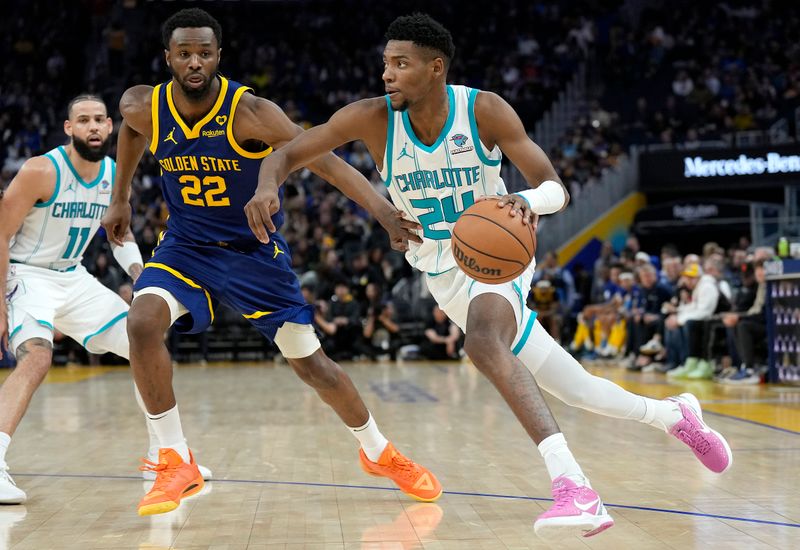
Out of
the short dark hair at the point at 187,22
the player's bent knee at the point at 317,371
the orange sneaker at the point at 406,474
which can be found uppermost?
the short dark hair at the point at 187,22

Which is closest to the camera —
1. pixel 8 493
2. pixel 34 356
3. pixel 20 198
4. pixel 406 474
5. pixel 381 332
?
pixel 8 493

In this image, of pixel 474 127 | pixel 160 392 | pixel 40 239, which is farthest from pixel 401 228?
pixel 40 239

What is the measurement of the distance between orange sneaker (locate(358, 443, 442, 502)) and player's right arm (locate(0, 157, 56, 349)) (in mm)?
1984

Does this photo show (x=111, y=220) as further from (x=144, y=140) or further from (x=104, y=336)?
(x=104, y=336)

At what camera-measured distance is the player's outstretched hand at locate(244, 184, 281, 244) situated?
3.93m

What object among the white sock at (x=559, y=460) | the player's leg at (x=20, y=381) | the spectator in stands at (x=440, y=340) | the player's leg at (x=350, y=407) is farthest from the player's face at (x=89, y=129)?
the spectator in stands at (x=440, y=340)

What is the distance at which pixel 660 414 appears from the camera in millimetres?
4492

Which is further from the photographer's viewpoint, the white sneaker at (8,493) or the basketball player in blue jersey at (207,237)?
the white sneaker at (8,493)

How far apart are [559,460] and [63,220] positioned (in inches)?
130

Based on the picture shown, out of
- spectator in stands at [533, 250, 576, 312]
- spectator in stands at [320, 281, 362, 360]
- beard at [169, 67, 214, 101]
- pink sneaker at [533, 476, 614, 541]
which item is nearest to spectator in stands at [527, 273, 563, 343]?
spectator in stands at [533, 250, 576, 312]

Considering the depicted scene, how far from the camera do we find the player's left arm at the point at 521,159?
151 inches

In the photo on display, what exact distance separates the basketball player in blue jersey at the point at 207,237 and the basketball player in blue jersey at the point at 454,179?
0.90 ft

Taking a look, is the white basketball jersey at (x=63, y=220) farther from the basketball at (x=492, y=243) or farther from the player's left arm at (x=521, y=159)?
the basketball at (x=492, y=243)

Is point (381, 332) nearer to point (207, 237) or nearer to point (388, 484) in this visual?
point (388, 484)
